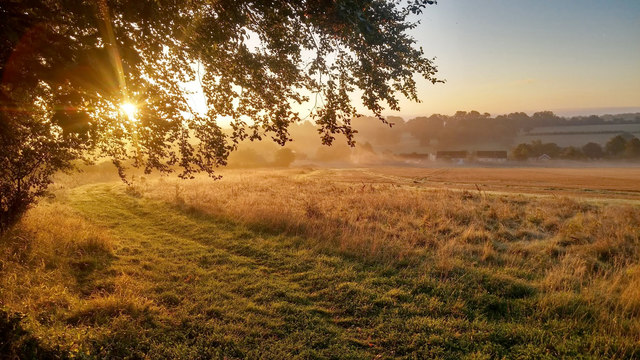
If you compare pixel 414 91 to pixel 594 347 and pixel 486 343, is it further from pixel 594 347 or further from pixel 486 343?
pixel 594 347

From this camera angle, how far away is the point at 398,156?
124938 mm

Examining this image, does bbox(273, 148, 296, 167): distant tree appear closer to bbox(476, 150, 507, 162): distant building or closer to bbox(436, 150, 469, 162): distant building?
bbox(436, 150, 469, 162): distant building

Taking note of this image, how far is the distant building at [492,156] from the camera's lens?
367 ft

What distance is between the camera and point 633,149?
103m

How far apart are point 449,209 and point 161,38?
15.5 m

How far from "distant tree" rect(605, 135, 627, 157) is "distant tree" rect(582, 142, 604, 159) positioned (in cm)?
270

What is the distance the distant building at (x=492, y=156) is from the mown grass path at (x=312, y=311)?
120 metres

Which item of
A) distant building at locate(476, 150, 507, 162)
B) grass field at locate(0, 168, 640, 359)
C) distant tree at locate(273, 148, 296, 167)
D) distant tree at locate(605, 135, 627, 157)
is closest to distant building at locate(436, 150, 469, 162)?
distant building at locate(476, 150, 507, 162)

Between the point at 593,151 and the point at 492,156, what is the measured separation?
35.0 metres

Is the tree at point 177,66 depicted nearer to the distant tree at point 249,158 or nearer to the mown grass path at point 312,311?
the mown grass path at point 312,311

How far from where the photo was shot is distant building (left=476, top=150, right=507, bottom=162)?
112 meters

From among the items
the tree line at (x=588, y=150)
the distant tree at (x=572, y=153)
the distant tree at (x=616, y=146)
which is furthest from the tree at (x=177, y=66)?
the distant tree at (x=616, y=146)

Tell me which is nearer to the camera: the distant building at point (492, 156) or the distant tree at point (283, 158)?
the distant tree at point (283, 158)

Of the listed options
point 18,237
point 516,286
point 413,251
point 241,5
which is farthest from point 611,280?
point 18,237
